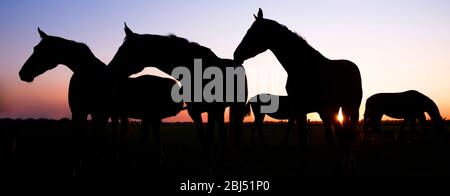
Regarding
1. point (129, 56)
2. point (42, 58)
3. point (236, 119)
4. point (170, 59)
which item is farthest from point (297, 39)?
point (42, 58)

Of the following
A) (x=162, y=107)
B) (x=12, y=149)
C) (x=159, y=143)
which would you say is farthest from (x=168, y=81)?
(x=12, y=149)

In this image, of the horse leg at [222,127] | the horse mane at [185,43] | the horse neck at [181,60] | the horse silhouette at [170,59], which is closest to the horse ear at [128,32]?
the horse silhouette at [170,59]

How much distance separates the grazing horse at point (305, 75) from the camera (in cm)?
677

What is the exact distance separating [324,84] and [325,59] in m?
0.78

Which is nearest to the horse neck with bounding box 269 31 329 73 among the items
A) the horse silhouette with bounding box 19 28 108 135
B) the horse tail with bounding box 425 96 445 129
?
the horse silhouette with bounding box 19 28 108 135

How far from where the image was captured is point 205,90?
675 centimetres

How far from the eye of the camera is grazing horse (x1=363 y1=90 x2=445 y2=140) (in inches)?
745

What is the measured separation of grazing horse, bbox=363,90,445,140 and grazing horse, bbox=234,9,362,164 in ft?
40.9

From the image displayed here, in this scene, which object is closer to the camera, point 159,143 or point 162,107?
point 159,143

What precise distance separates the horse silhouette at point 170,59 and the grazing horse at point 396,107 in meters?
14.1

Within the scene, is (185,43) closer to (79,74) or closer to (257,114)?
(79,74)

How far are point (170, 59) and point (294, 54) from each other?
2.49 m

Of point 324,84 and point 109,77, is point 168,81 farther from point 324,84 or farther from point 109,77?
point 324,84
